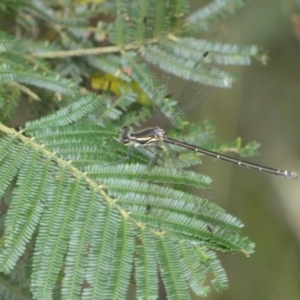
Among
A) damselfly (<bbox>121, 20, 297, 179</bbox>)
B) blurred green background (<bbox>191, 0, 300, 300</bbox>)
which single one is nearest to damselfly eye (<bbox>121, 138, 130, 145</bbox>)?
damselfly (<bbox>121, 20, 297, 179</bbox>)

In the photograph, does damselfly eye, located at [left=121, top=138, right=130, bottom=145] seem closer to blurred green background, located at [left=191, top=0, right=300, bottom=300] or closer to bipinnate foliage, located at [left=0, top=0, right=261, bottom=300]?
bipinnate foliage, located at [left=0, top=0, right=261, bottom=300]

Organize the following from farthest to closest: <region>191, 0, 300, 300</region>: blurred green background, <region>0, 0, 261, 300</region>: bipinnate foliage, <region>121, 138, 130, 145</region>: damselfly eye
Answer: <region>191, 0, 300, 300</region>: blurred green background < <region>121, 138, 130, 145</region>: damselfly eye < <region>0, 0, 261, 300</region>: bipinnate foliage

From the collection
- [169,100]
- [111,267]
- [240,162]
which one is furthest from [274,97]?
[111,267]

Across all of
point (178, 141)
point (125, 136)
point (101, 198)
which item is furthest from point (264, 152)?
point (101, 198)

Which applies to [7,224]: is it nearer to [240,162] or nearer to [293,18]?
[240,162]

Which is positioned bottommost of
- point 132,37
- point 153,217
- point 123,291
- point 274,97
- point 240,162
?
point 123,291

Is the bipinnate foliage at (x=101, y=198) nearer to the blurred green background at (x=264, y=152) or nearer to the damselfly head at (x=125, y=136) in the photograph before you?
the damselfly head at (x=125, y=136)

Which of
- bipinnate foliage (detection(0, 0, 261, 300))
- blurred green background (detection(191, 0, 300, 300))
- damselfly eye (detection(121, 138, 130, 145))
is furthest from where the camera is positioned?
blurred green background (detection(191, 0, 300, 300))
